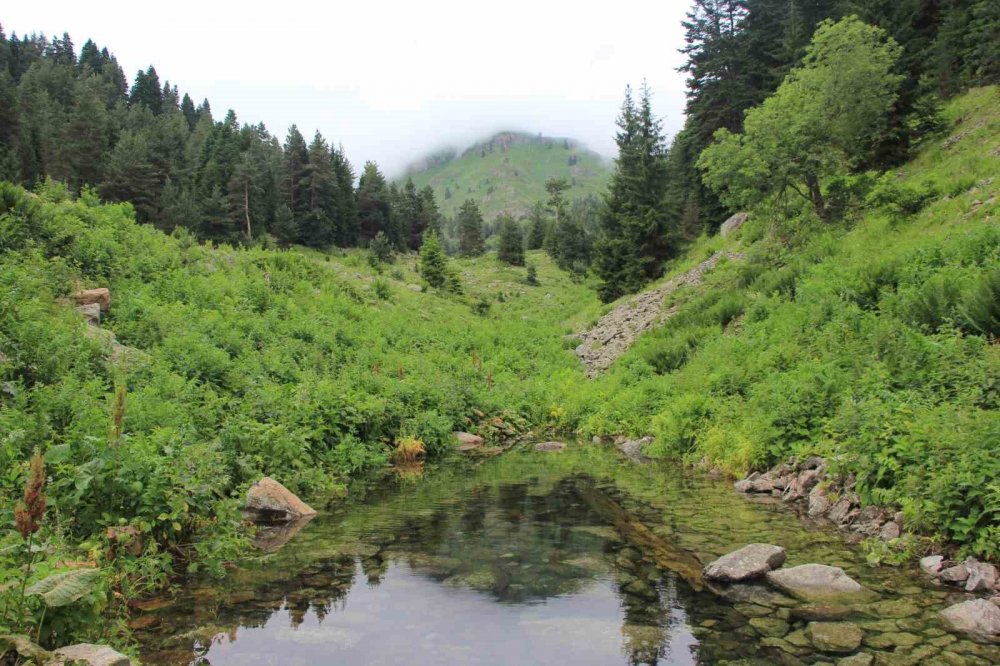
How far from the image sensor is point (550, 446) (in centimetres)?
1627

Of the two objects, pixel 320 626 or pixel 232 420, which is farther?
pixel 232 420

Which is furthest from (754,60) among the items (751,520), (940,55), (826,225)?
(751,520)

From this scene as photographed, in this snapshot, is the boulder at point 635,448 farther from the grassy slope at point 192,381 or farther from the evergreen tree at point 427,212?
the evergreen tree at point 427,212

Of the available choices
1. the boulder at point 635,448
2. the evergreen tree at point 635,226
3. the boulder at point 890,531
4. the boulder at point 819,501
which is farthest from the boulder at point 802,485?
the evergreen tree at point 635,226

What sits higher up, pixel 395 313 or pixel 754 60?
pixel 754 60

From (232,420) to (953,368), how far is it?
1210cm

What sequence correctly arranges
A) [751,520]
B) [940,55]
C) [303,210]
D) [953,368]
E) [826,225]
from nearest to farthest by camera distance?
[751,520]
[953,368]
[826,225]
[940,55]
[303,210]

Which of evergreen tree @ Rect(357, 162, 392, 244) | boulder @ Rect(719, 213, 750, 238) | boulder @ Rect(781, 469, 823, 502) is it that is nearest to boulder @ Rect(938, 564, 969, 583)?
boulder @ Rect(781, 469, 823, 502)

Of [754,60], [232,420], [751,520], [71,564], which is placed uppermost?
[754,60]

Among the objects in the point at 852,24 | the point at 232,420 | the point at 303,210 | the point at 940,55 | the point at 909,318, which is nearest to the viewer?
the point at 232,420

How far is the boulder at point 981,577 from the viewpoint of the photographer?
583 centimetres

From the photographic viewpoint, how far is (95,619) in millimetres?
4562

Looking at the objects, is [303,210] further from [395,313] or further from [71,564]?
[71,564]

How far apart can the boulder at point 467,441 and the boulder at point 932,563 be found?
10.9m
